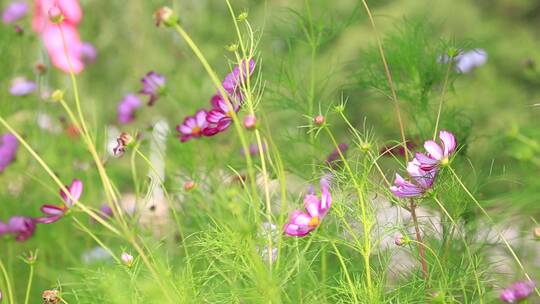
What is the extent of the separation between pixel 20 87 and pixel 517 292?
4.24 ft

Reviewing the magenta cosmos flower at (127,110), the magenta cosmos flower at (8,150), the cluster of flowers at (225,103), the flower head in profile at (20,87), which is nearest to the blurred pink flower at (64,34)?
Result: the magenta cosmos flower at (127,110)

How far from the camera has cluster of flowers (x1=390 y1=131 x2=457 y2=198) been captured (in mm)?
949

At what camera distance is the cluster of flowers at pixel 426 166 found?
95cm

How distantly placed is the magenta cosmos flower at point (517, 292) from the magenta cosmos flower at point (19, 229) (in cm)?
80

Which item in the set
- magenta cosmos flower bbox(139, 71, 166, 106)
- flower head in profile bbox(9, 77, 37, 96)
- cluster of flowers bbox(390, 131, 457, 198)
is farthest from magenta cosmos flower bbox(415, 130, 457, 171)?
flower head in profile bbox(9, 77, 37, 96)

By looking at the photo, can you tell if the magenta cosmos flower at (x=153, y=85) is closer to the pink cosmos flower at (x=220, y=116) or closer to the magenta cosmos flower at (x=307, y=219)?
the pink cosmos flower at (x=220, y=116)

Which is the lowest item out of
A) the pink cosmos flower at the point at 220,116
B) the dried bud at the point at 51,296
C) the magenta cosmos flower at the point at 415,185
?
the dried bud at the point at 51,296

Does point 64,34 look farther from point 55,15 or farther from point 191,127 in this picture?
point 55,15

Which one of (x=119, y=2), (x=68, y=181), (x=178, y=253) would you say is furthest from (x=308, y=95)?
(x=119, y=2)

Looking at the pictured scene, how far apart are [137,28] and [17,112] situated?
4841mm

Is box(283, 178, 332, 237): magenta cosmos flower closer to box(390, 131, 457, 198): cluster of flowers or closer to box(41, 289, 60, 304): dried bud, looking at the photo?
box(390, 131, 457, 198): cluster of flowers

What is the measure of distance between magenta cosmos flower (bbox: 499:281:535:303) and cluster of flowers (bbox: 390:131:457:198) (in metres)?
0.13

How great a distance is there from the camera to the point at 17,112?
2.04 m

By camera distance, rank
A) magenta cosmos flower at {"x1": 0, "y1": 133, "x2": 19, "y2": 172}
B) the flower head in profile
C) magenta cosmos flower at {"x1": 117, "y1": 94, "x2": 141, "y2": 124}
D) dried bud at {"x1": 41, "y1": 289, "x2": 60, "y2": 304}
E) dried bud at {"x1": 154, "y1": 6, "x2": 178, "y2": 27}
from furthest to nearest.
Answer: magenta cosmos flower at {"x1": 117, "y1": 94, "x2": 141, "y2": 124}
the flower head in profile
magenta cosmos flower at {"x1": 0, "y1": 133, "x2": 19, "y2": 172}
dried bud at {"x1": 41, "y1": 289, "x2": 60, "y2": 304}
dried bud at {"x1": 154, "y1": 6, "x2": 178, "y2": 27}
